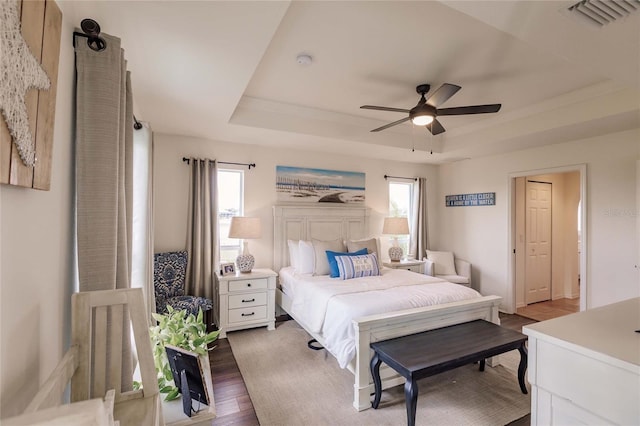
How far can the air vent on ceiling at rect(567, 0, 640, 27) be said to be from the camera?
4.38 feet

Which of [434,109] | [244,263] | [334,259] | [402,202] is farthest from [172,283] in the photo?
[402,202]

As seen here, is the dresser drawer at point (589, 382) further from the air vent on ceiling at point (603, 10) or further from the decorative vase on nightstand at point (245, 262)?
the decorative vase on nightstand at point (245, 262)

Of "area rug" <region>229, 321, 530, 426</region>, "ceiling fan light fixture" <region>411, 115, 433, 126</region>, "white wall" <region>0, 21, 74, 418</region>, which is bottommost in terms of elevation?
"area rug" <region>229, 321, 530, 426</region>

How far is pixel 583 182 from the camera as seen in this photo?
3582mm

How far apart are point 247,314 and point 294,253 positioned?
947mm

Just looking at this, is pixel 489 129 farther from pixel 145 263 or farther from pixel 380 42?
pixel 145 263

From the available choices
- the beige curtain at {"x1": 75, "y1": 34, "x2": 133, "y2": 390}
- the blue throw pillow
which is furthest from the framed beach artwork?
the beige curtain at {"x1": 75, "y1": 34, "x2": 133, "y2": 390}

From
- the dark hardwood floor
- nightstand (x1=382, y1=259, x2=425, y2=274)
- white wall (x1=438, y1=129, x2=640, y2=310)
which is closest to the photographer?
the dark hardwood floor

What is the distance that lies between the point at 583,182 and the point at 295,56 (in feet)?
12.2

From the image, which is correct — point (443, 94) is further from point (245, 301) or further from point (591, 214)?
point (245, 301)

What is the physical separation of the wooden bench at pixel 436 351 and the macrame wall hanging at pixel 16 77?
6.92ft

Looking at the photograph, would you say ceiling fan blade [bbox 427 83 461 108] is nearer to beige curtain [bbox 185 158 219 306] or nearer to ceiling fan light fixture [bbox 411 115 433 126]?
ceiling fan light fixture [bbox 411 115 433 126]

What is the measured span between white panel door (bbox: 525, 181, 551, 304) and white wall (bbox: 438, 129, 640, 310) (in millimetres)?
668

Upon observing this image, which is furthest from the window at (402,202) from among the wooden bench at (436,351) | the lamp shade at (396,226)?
the wooden bench at (436,351)
